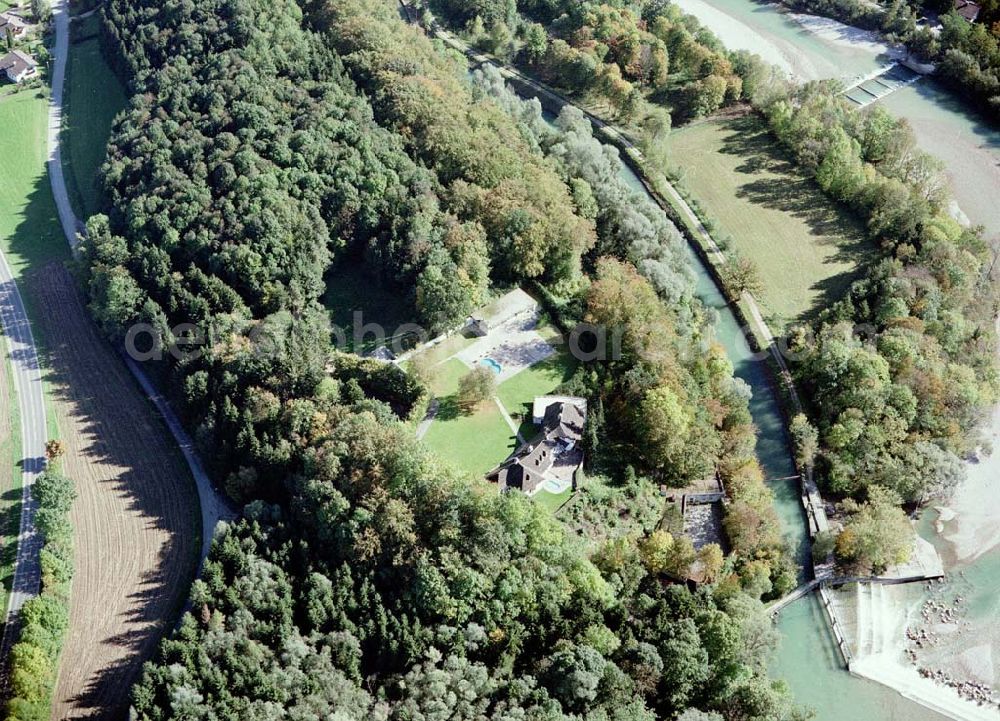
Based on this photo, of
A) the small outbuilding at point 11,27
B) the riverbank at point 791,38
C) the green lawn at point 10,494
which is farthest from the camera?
the riverbank at point 791,38

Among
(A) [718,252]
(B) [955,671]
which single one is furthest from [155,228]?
(B) [955,671]

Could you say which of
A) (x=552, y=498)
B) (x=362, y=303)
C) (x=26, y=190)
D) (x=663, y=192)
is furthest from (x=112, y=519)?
(x=663, y=192)

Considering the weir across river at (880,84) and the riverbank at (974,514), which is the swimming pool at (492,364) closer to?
the riverbank at (974,514)

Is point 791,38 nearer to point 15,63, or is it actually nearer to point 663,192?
point 663,192

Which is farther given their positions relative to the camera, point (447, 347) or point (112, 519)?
point (447, 347)

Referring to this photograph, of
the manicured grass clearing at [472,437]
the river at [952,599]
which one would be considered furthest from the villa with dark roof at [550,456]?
the river at [952,599]

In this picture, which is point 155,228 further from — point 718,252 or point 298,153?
point 718,252
